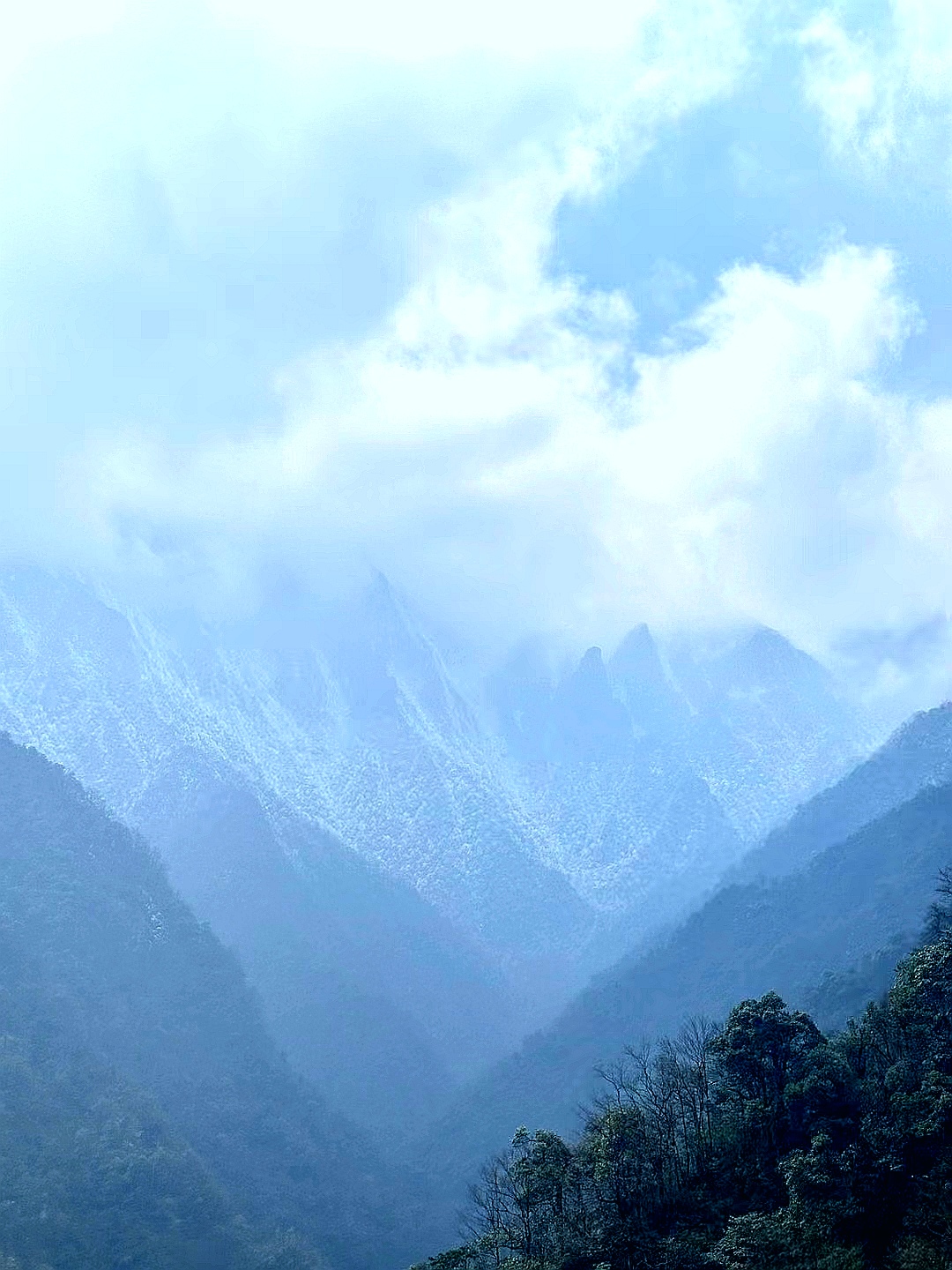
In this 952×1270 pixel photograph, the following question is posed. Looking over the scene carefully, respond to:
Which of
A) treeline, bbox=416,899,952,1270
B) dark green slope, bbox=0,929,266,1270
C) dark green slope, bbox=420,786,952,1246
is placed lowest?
dark green slope, bbox=420,786,952,1246

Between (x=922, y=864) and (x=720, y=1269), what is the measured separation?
Result: 396 feet

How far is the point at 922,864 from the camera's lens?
153750 millimetres

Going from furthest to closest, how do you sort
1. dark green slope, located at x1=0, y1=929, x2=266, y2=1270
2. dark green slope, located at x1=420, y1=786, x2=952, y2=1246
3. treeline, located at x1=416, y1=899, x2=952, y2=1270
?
dark green slope, located at x1=420, y1=786, x2=952, y2=1246 → dark green slope, located at x1=0, y1=929, x2=266, y2=1270 → treeline, located at x1=416, y1=899, x2=952, y2=1270

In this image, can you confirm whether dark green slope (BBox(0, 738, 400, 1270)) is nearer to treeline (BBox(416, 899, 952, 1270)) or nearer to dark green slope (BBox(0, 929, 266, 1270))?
dark green slope (BBox(0, 929, 266, 1270))

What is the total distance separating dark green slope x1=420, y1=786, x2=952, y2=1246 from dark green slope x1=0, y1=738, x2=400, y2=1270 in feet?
65.1

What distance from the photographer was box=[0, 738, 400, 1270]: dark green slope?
118188mm

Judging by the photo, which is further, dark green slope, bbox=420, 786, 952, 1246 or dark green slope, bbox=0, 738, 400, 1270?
dark green slope, bbox=420, 786, 952, 1246

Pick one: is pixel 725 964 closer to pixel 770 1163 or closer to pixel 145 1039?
pixel 145 1039

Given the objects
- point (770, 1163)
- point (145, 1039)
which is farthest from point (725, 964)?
point (770, 1163)

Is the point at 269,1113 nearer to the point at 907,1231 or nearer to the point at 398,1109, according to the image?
the point at 398,1109

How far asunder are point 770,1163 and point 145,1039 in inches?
4291

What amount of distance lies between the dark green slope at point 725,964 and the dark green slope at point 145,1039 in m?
19.8

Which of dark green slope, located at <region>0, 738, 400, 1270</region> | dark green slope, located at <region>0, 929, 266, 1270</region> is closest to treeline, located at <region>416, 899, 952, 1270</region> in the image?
dark green slope, located at <region>0, 929, 266, 1270</region>

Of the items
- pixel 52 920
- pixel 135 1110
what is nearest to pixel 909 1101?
pixel 135 1110
